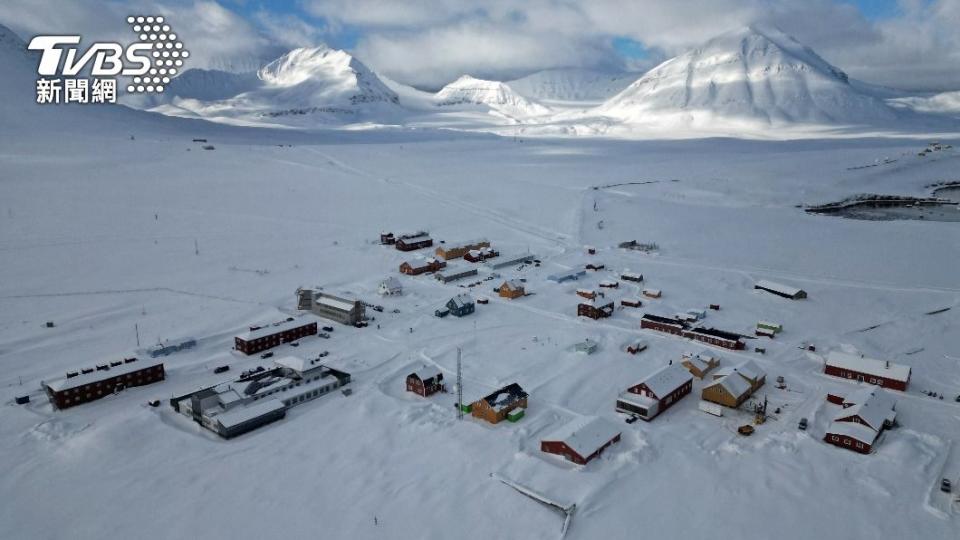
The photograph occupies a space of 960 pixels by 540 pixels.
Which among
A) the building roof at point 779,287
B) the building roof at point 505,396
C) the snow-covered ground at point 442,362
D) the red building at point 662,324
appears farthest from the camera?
the building roof at point 779,287

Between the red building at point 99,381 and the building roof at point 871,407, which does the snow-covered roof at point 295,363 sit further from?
the building roof at point 871,407

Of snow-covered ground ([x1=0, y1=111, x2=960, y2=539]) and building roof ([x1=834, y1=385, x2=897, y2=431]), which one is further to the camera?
building roof ([x1=834, y1=385, x2=897, y2=431])

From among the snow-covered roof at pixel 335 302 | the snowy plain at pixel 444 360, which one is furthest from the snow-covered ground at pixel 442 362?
the snow-covered roof at pixel 335 302

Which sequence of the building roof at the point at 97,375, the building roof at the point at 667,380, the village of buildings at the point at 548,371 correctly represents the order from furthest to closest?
the building roof at the point at 667,380
the building roof at the point at 97,375
the village of buildings at the point at 548,371

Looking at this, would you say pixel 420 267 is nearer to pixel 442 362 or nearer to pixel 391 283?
pixel 391 283

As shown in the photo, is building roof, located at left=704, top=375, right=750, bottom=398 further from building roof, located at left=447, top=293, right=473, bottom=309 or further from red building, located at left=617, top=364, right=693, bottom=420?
building roof, located at left=447, top=293, right=473, bottom=309

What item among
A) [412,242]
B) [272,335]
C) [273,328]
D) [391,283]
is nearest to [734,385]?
[272,335]

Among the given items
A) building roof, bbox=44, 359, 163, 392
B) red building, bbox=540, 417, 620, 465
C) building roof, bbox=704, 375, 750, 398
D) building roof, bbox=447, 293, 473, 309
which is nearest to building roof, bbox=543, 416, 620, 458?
red building, bbox=540, 417, 620, 465
